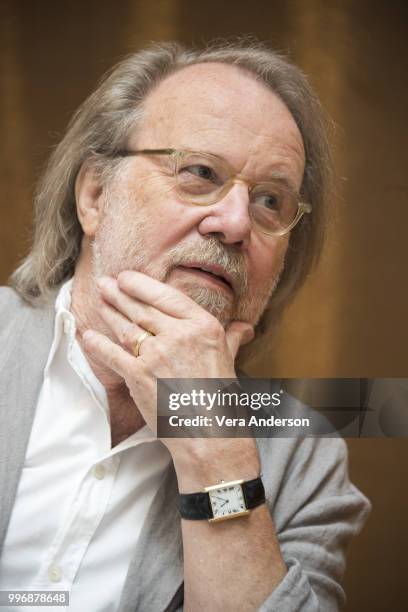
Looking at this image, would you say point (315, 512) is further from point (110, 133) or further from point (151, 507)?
point (110, 133)

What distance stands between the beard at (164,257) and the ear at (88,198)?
4 centimetres

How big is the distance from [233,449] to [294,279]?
2.14ft

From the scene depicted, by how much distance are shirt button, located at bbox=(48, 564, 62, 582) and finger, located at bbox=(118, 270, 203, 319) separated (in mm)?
456

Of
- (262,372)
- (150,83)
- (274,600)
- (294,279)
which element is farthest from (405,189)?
(274,600)

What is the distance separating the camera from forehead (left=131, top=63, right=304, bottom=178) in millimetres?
1092

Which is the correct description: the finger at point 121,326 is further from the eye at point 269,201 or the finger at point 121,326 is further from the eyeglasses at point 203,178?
the eye at point 269,201

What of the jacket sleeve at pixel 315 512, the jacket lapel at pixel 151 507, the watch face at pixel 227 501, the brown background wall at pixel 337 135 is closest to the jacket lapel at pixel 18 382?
the jacket lapel at pixel 151 507

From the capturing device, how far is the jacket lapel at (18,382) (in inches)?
37.1

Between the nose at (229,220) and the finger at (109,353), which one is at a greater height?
the nose at (229,220)

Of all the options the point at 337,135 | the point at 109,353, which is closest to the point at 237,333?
the point at 109,353

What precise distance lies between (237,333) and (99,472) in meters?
0.36

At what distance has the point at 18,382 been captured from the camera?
1.02m

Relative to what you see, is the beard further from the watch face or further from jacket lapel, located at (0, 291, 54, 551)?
the watch face

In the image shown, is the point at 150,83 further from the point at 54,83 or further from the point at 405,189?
the point at 405,189
